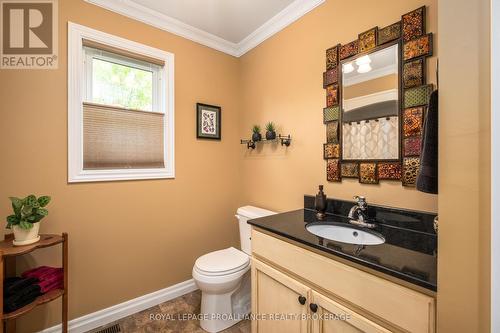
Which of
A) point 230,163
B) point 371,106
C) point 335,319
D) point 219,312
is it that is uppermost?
point 371,106

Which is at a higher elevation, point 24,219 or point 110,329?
point 24,219

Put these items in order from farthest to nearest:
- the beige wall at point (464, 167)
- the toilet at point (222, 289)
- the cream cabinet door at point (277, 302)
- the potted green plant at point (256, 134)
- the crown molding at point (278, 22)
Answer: the potted green plant at point (256, 134) < the crown molding at point (278, 22) < the toilet at point (222, 289) < the cream cabinet door at point (277, 302) < the beige wall at point (464, 167)

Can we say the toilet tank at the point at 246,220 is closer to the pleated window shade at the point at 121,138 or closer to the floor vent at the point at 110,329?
the pleated window shade at the point at 121,138

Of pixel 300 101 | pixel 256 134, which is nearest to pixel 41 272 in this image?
pixel 256 134

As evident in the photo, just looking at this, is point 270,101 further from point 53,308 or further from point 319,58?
point 53,308

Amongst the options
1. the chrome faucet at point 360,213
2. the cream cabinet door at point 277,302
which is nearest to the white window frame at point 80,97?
the cream cabinet door at point 277,302

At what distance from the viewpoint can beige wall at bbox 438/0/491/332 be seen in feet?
1.77

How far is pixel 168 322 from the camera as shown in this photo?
5.58 feet

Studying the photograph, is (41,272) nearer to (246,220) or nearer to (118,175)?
(118,175)

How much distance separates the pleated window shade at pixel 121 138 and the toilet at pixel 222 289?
970 mm

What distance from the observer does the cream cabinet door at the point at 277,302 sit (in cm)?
106

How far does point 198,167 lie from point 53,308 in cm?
145

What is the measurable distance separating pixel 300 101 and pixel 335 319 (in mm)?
1457

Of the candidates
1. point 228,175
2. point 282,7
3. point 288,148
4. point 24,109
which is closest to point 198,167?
point 228,175
